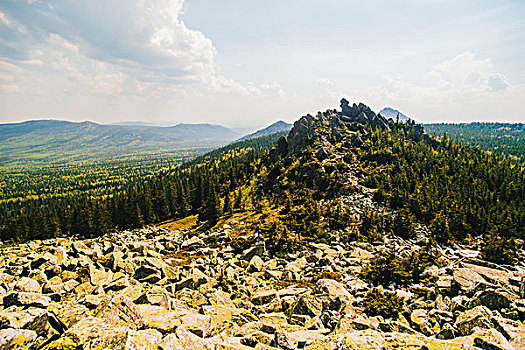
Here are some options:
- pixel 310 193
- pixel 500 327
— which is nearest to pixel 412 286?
pixel 500 327

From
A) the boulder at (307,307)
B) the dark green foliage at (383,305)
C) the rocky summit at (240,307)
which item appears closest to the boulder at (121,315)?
the rocky summit at (240,307)

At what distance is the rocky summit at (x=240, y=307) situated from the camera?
43.6ft

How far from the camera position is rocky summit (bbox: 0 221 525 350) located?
13.3 meters

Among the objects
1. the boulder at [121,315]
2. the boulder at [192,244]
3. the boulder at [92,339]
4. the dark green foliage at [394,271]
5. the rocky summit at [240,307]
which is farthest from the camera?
the boulder at [192,244]

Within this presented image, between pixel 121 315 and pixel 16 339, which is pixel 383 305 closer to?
pixel 121 315

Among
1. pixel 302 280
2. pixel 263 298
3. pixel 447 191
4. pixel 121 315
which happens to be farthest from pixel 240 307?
pixel 447 191

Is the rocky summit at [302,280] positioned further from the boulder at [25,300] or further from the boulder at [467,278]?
the boulder at [467,278]

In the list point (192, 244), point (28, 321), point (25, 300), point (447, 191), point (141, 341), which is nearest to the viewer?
point (141, 341)

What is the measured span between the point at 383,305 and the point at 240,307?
14.6 meters

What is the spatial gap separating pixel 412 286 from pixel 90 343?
34407 mm

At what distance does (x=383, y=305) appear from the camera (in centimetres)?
2489

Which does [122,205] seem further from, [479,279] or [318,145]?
[479,279]

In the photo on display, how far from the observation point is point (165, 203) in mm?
105812

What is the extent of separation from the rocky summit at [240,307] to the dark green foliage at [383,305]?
2.22 ft
